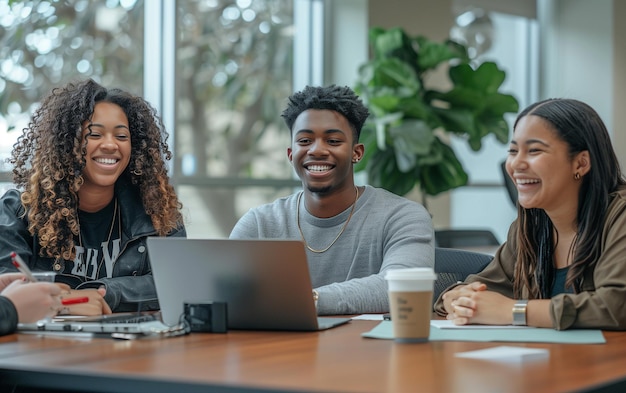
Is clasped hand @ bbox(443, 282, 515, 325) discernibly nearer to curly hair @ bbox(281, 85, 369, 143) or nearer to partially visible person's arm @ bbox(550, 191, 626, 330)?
partially visible person's arm @ bbox(550, 191, 626, 330)

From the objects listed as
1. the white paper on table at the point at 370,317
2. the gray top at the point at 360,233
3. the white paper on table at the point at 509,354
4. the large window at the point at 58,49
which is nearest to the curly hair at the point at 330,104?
the gray top at the point at 360,233

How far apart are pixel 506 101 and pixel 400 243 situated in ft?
10.4

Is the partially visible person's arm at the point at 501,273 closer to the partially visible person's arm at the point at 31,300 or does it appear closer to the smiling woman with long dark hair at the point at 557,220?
the smiling woman with long dark hair at the point at 557,220

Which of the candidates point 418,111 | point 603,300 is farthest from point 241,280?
point 418,111

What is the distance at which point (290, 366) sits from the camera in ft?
4.93

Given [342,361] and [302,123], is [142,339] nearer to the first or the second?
[342,361]

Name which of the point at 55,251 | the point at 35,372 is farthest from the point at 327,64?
the point at 35,372

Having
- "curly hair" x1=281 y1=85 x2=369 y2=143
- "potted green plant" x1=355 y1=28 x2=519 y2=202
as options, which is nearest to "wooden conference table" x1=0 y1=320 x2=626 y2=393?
"curly hair" x1=281 y1=85 x2=369 y2=143

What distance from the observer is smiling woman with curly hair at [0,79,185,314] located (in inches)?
102

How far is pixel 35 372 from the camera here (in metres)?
1.54

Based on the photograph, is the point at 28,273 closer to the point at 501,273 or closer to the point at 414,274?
the point at 414,274

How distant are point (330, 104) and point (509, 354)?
1359 mm

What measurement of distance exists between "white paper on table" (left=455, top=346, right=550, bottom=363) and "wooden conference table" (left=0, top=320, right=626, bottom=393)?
0.07ft

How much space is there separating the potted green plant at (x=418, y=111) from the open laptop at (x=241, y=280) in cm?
352
